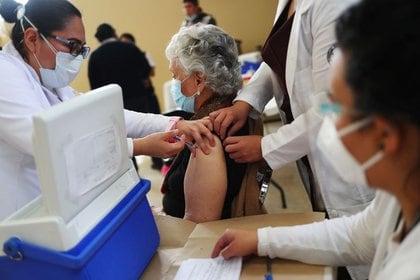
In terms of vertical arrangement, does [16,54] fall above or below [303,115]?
above

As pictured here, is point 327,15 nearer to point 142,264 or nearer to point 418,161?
point 418,161

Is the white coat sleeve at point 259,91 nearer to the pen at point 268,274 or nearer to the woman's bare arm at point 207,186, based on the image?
the woman's bare arm at point 207,186

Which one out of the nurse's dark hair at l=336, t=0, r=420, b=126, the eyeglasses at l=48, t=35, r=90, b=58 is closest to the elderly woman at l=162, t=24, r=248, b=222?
the eyeglasses at l=48, t=35, r=90, b=58

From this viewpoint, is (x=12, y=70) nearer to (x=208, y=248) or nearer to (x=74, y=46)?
(x=74, y=46)

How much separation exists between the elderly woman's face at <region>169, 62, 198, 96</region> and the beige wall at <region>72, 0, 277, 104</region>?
4.07 meters

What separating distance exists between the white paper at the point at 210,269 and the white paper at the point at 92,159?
0.94 ft

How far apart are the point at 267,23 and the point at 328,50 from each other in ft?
15.0

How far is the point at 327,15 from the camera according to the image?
1185 millimetres

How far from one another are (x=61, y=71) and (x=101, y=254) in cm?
78

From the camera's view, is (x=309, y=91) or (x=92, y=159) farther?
(x=309, y=91)

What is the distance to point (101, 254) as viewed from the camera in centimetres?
87

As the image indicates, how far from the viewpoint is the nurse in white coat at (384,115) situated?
565 mm

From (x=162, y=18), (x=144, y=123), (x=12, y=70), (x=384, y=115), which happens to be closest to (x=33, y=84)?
(x=12, y=70)

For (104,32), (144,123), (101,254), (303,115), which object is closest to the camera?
(101,254)
